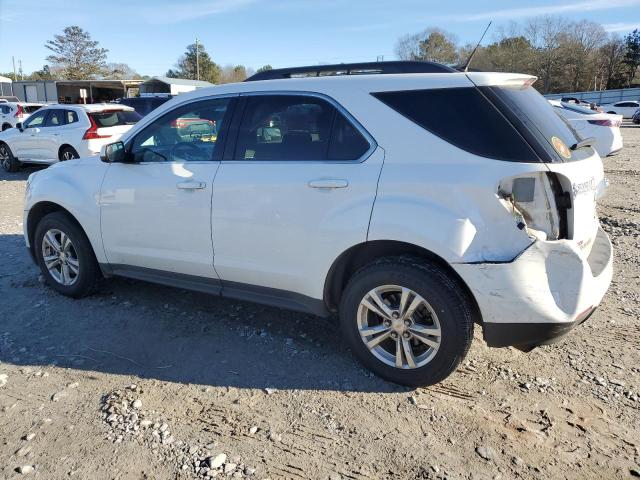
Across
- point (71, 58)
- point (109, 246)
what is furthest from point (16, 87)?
point (109, 246)

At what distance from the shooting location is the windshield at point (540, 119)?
297 centimetres

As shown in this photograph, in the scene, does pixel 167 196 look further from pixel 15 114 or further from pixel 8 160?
pixel 15 114

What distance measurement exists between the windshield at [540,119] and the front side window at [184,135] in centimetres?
196

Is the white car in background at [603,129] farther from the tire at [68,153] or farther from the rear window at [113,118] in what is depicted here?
the tire at [68,153]

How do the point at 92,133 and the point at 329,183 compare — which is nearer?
the point at 329,183

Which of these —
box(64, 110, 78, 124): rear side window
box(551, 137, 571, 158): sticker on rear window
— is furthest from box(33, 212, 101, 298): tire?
box(64, 110, 78, 124): rear side window

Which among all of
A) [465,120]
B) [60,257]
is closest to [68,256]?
[60,257]

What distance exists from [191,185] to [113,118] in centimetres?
944

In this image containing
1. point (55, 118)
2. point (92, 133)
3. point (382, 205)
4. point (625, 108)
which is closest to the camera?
point (382, 205)

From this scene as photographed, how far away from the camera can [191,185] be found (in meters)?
3.82

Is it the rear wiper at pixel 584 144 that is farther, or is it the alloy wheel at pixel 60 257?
the alloy wheel at pixel 60 257

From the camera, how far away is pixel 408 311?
3182 mm

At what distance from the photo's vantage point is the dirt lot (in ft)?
8.79

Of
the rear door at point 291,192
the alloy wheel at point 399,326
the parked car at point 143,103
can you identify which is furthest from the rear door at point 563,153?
the parked car at point 143,103
